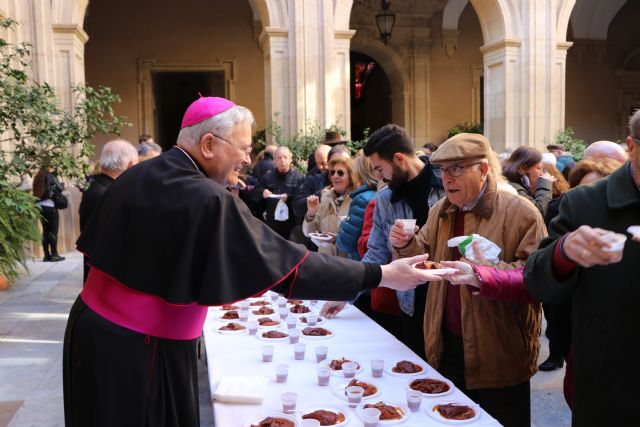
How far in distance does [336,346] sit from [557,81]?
12.0 metres

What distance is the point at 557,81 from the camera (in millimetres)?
13547

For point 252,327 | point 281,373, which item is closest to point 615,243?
point 281,373

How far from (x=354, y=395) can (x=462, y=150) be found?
124 centimetres

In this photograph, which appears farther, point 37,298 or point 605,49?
point 605,49

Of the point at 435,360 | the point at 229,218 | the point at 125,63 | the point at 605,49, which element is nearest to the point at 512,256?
the point at 435,360

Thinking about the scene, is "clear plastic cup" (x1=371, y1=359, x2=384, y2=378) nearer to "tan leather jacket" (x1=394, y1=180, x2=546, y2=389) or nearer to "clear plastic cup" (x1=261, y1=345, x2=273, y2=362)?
"tan leather jacket" (x1=394, y1=180, x2=546, y2=389)

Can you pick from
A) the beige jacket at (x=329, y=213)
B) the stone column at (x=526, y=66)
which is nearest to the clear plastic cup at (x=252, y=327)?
the beige jacket at (x=329, y=213)

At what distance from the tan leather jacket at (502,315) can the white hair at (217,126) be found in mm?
1277

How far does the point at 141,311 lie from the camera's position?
229 centimetres

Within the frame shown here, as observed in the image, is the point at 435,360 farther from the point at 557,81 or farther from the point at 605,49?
the point at 605,49

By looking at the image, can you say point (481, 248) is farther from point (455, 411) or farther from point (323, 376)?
point (323, 376)

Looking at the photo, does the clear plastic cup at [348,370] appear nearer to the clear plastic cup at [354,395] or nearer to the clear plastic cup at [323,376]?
the clear plastic cup at [323,376]

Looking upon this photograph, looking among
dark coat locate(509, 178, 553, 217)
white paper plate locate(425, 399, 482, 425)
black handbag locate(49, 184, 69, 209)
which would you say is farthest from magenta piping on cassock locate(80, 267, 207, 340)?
black handbag locate(49, 184, 69, 209)

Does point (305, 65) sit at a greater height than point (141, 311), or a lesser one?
greater
